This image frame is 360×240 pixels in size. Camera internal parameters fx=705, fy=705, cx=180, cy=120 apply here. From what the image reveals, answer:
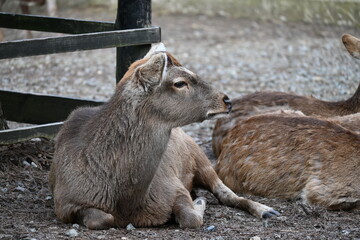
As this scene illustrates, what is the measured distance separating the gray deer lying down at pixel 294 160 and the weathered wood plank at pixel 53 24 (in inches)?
84.8

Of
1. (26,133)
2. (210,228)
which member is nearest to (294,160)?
(210,228)

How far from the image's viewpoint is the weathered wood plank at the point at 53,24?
833 cm

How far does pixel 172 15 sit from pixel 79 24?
12942 mm

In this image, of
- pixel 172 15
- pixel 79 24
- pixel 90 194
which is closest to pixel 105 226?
pixel 90 194

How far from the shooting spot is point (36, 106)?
8.59 meters

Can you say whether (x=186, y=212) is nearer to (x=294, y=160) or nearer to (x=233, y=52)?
(x=294, y=160)

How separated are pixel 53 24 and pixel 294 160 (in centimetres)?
345

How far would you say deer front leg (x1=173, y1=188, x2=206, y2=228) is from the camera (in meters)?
5.85

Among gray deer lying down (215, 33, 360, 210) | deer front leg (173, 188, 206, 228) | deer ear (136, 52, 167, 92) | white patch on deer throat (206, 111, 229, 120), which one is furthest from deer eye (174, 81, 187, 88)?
gray deer lying down (215, 33, 360, 210)

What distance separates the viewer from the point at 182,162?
21.9 feet

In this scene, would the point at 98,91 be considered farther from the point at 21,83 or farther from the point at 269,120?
the point at 269,120

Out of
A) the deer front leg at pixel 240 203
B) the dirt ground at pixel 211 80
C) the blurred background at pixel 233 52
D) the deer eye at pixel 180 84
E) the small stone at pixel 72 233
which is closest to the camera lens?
the small stone at pixel 72 233

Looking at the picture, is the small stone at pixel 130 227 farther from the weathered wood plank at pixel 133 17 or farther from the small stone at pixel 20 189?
the weathered wood plank at pixel 133 17

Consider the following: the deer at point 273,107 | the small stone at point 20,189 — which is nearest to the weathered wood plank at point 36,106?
the deer at point 273,107
